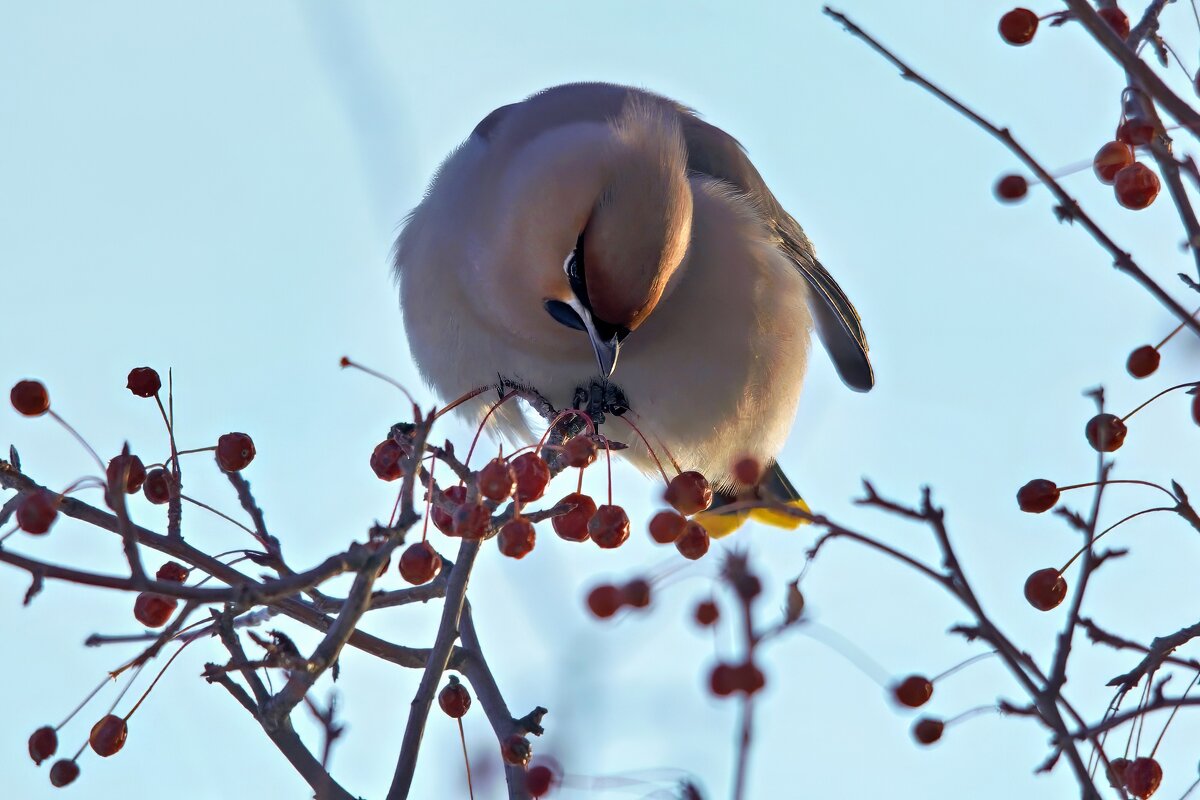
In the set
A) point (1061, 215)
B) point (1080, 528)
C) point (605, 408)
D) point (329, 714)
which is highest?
point (605, 408)

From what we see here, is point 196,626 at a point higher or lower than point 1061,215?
lower

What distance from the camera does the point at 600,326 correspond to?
14.0ft

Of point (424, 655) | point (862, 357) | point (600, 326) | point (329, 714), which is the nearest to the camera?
point (329, 714)

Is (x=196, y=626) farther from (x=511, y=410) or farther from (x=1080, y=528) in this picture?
(x=511, y=410)

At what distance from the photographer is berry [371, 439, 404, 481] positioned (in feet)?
11.9

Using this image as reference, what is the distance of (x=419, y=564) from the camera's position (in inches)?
117

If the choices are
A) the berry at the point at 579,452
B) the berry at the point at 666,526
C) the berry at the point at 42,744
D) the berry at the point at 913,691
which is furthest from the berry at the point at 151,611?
the berry at the point at 913,691

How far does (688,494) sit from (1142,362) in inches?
39.5

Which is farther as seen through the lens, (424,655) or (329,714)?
(424,655)

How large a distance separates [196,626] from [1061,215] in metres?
1.67

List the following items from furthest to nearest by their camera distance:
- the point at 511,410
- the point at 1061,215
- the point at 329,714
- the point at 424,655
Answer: the point at 511,410
the point at 424,655
the point at 329,714
the point at 1061,215

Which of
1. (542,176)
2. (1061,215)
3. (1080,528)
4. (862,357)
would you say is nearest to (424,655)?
(1080,528)

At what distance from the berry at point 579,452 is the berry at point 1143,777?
1.30m

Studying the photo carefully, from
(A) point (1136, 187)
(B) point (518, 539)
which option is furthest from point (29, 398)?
(A) point (1136, 187)
